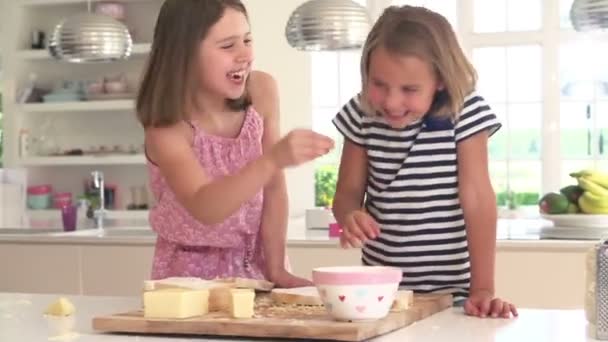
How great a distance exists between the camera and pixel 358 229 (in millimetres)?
1812

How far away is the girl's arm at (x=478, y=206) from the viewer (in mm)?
1912

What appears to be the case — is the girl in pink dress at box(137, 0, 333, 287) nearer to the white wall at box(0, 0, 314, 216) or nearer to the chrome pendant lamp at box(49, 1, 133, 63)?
the chrome pendant lamp at box(49, 1, 133, 63)

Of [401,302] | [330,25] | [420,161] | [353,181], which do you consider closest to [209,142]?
[353,181]

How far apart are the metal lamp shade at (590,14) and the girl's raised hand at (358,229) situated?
7.19 feet

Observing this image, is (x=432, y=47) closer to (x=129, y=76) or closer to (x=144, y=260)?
(x=144, y=260)

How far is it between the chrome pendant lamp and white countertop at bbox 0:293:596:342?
266cm

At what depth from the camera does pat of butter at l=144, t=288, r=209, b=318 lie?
1.59m

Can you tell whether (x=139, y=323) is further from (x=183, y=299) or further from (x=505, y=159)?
(x=505, y=159)

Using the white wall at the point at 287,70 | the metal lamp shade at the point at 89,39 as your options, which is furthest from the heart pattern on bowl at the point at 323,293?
the white wall at the point at 287,70

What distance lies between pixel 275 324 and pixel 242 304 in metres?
0.09

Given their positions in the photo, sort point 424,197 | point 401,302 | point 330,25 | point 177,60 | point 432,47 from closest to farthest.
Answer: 1. point 401,302
2. point 432,47
3. point 424,197
4. point 177,60
5. point 330,25

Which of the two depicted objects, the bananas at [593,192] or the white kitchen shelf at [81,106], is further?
the white kitchen shelf at [81,106]

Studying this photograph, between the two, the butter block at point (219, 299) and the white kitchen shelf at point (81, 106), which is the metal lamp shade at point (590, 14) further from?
the white kitchen shelf at point (81, 106)

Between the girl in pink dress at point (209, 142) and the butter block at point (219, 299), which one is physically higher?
the girl in pink dress at point (209, 142)
